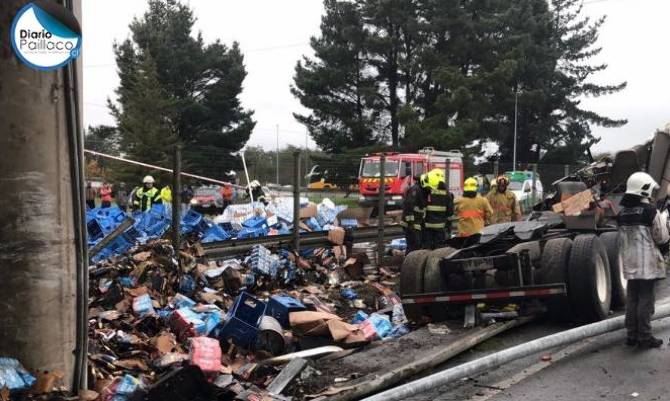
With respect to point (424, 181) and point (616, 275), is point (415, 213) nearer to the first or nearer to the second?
point (424, 181)

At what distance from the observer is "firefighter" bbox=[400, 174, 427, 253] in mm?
10438

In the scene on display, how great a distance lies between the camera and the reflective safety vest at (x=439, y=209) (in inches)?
400

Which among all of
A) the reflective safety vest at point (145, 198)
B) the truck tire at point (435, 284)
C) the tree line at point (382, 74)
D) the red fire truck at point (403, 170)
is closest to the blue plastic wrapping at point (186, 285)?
the truck tire at point (435, 284)

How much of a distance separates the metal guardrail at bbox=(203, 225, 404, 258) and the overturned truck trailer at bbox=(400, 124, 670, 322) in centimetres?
296

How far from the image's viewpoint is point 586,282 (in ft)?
21.8

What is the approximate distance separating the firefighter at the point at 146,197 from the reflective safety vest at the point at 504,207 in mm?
7612

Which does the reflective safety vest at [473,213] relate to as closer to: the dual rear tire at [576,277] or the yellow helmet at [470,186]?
the yellow helmet at [470,186]

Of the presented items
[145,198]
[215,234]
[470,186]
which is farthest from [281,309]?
[145,198]

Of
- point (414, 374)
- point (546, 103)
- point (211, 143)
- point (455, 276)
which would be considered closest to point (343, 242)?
point (455, 276)

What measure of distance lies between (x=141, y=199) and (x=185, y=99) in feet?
85.6

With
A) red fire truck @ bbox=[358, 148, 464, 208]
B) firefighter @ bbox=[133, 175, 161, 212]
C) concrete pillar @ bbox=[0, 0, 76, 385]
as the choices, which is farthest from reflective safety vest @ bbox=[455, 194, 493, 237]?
red fire truck @ bbox=[358, 148, 464, 208]

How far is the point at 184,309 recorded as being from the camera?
21.4ft

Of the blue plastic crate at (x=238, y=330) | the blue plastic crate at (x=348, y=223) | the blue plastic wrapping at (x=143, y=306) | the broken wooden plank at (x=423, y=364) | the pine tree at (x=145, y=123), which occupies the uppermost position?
the pine tree at (x=145, y=123)

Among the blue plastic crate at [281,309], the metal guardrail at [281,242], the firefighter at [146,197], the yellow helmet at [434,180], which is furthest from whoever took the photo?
the firefighter at [146,197]
